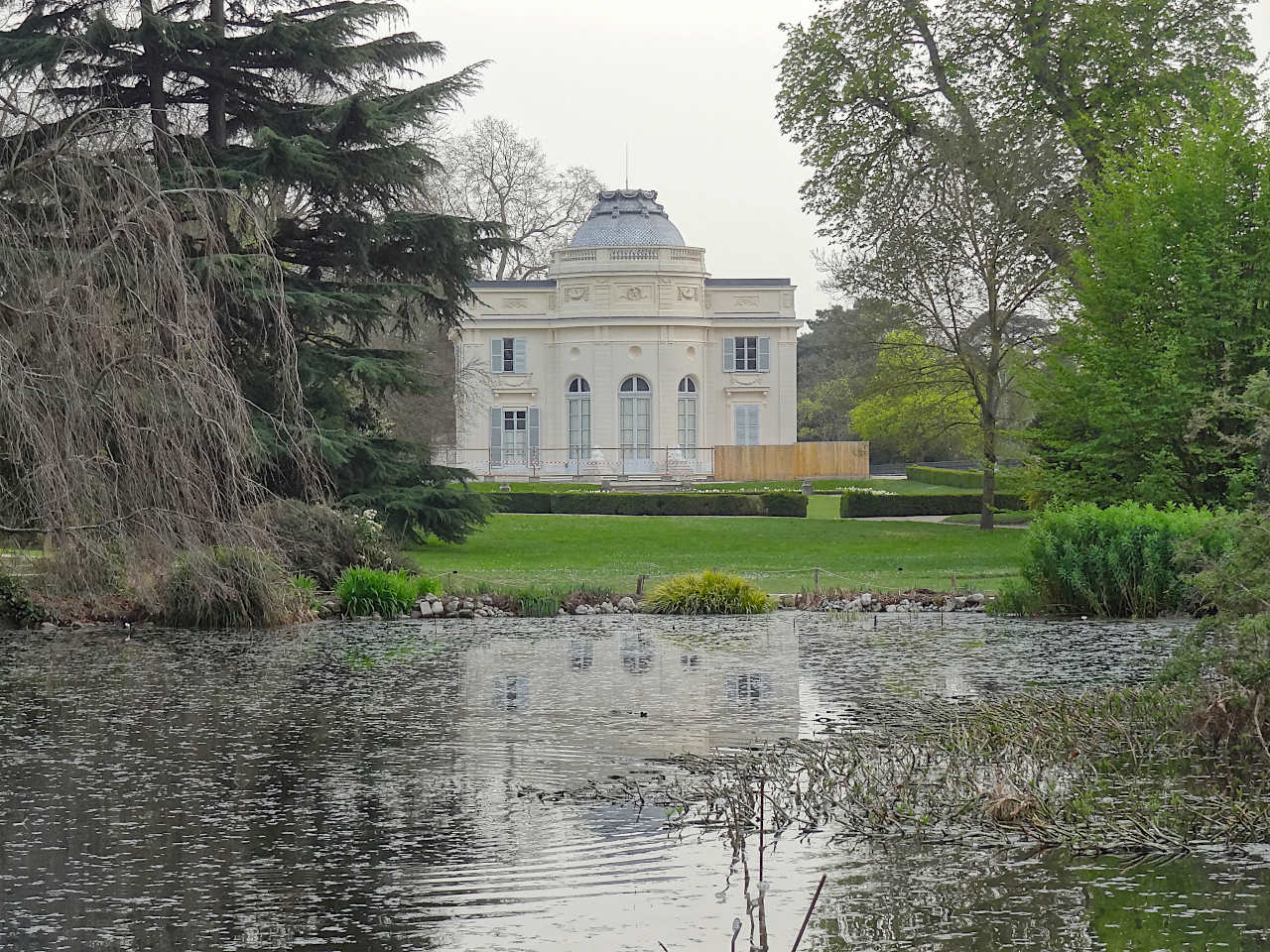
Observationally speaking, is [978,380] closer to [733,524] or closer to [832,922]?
[733,524]

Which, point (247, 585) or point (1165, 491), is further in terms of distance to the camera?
point (1165, 491)

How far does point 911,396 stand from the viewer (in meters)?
38.8

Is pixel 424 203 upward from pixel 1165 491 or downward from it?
upward

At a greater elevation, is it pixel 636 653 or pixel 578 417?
pixel 578 417

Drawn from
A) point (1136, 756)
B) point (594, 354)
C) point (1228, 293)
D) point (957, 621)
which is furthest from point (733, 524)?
point (1136, 756)

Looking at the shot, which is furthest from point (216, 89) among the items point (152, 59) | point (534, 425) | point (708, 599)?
point (534, 425)

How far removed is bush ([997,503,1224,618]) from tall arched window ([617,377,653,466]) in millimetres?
34719

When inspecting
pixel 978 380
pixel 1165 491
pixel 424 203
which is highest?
pixel 424 203

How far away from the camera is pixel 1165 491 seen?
24.6 meters

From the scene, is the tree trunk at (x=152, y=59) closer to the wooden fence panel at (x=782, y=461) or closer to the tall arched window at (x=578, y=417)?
the tall arched window at (x=578, y=417)

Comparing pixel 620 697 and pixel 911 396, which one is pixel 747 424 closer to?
pixel 911 396

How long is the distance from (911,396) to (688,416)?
637 inches

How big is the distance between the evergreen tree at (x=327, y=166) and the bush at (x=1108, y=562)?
37.2 ft

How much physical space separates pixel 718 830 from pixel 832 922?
64.9 inches
